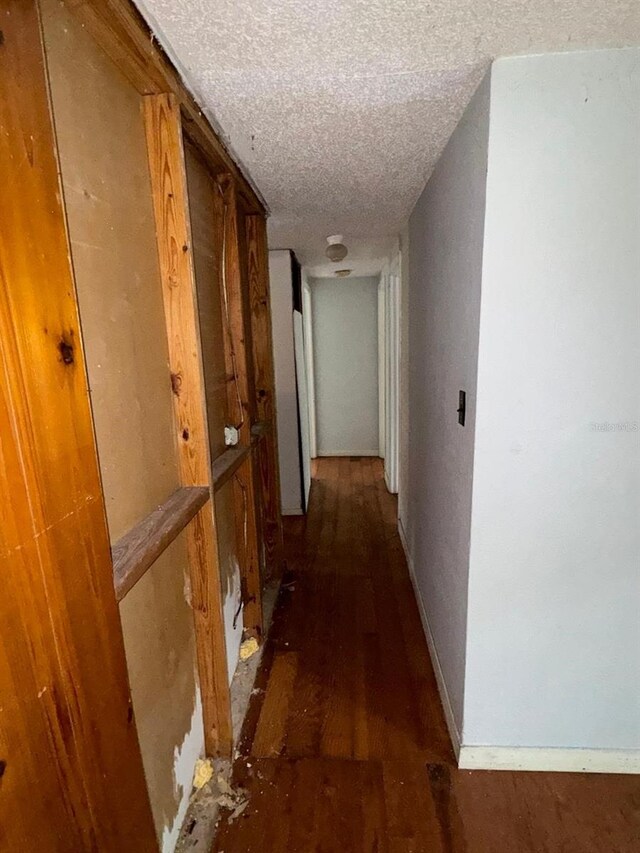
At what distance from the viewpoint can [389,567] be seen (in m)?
2.86

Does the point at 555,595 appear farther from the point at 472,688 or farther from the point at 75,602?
the point at 75,602

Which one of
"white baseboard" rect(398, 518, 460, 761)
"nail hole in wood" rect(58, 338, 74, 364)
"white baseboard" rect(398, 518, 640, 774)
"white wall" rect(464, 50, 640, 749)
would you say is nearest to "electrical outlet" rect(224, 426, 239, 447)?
"white wall" rect(464, 50, 640, 749)

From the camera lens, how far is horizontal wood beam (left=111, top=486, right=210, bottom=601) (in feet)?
2.91

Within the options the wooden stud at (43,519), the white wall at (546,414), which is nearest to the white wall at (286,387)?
the white wall at (546,414)

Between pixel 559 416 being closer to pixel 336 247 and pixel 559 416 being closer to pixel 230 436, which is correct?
pixel 230 436

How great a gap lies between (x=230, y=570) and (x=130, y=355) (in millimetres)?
1119

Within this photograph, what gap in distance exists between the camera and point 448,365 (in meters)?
1.66

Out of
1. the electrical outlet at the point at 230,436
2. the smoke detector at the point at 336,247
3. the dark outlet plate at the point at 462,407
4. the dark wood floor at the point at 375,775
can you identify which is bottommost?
the dark wood floor at the point at 375,775

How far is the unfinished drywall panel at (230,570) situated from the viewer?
1.74 m

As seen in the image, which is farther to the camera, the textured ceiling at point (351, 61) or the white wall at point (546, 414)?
the white wall at point (546, 414)

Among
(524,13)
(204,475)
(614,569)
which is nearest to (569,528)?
(614,569)

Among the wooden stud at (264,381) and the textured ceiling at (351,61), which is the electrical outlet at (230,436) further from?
the textured ceiling at (351,61)

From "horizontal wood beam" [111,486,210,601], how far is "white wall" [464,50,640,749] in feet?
2.83

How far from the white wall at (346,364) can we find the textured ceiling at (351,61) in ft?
11.6
